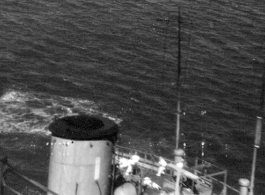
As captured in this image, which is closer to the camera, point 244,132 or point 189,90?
point 244,132

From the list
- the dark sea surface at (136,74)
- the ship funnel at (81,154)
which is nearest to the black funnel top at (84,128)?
the ship funnel at (81,154)

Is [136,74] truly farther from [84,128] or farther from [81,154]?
[81,154]

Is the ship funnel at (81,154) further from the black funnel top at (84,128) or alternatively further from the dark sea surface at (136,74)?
the dark sea surface at (136,74)

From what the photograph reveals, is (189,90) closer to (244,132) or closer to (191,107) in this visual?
(191,107)

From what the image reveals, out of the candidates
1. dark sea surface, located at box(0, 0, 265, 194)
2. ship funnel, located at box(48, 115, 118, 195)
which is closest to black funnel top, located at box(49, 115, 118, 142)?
ship funnel, located at box(48, 115, 118, 195)

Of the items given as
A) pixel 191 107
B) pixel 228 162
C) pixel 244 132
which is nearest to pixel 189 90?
pixel 191 107

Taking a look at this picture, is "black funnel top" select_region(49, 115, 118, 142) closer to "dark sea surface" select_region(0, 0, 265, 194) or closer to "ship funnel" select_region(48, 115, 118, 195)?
"ship funnel" select_region(48, 115, 118, 195)
